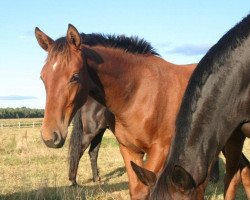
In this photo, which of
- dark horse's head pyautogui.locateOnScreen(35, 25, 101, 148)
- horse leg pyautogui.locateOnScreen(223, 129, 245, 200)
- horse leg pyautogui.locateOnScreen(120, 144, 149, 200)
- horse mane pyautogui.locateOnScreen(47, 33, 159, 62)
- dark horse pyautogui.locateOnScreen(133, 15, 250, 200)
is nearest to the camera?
dark horse pyautogui.locateOnScreen(133, 15, 250, 200)

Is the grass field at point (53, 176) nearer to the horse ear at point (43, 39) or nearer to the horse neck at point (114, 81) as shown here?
the horse neck at point (114, 81)

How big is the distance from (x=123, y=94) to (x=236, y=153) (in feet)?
5.01

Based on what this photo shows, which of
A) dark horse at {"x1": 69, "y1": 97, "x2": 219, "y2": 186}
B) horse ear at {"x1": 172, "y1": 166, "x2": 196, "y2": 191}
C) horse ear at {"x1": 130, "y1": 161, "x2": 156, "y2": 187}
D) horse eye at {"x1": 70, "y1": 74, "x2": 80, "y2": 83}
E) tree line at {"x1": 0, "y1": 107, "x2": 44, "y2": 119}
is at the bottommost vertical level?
tree line at {"x1": 0, "y1": 107, "x2": 44, "y2": 119}

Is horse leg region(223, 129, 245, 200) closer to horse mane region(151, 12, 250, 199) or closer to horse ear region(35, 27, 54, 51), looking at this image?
horse mane region(151, 12, 250, 199)

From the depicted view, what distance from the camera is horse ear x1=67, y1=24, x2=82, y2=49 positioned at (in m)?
4.14

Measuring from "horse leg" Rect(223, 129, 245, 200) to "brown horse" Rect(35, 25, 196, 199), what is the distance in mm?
721

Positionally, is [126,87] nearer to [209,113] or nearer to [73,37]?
[73,37]

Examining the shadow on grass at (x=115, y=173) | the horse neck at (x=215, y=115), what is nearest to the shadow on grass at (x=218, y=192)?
the shadow on grass at (x=115, y=173)

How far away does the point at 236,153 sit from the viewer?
454 centimetres

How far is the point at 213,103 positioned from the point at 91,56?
1853mm

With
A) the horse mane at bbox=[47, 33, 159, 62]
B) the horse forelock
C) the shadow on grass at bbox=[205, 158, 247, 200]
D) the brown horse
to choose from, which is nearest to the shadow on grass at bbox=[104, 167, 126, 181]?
the shadow on grass at bbox=[205, 158, 247, 200]

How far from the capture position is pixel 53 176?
9016 mm

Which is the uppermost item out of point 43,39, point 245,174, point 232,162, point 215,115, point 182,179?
point 43,39

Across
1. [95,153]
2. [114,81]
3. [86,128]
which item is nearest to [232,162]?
[114,81]
